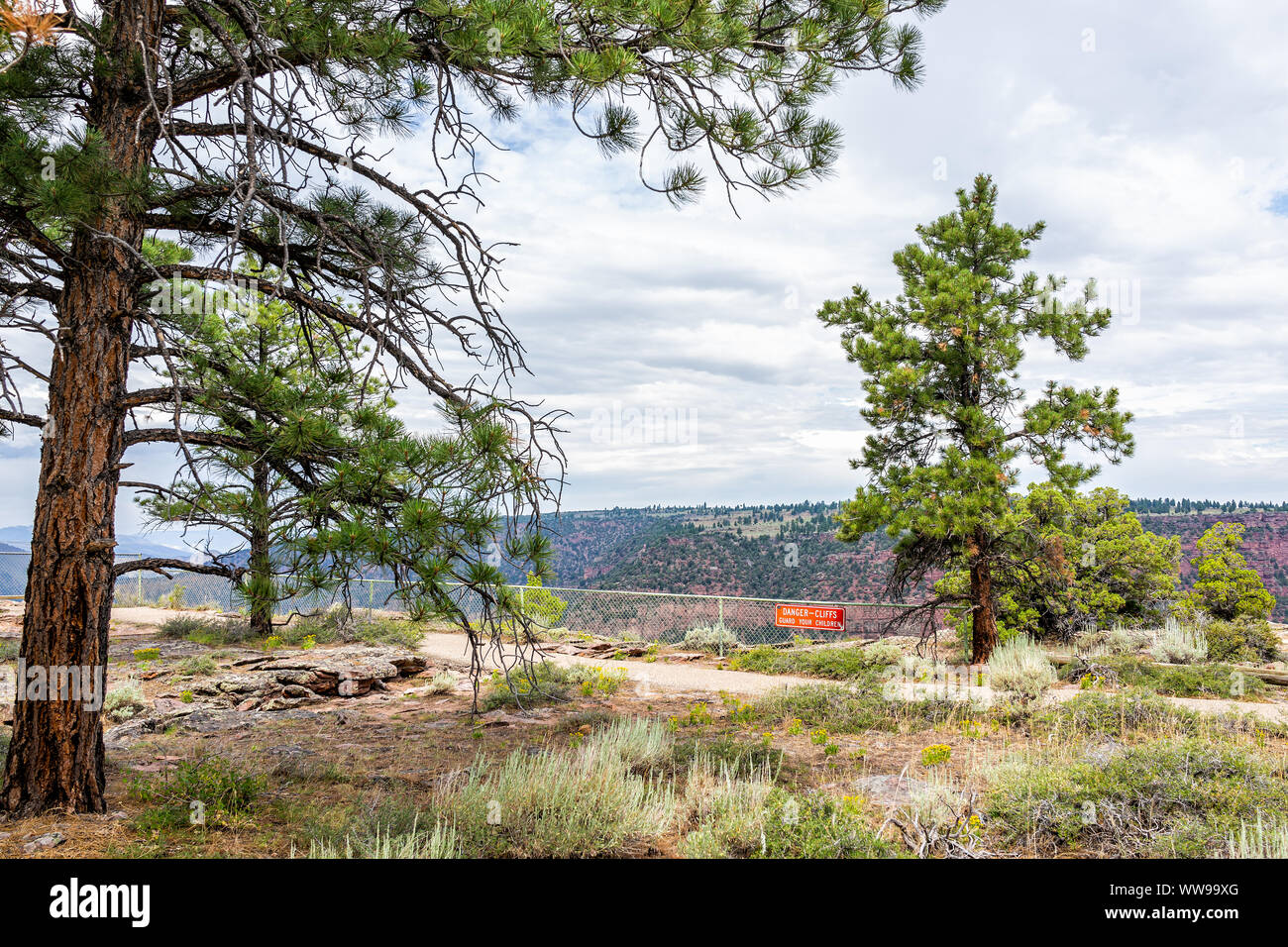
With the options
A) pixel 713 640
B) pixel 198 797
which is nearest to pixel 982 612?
pixel 713 640

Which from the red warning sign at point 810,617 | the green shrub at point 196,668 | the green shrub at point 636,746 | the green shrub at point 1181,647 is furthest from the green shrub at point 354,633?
the green shrub at point 1181,647

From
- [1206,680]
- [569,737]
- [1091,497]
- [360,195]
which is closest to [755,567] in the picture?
[1091,497]

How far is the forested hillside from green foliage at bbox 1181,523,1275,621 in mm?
8212

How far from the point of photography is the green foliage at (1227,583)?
12.0m

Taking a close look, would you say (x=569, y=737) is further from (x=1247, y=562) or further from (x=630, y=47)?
(x=1247, y=562)

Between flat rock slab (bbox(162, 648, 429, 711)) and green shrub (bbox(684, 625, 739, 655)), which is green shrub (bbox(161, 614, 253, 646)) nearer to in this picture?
flat rock slab (bbox(162, 648, 429, 711))

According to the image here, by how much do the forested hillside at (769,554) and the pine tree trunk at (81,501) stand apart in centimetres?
1690

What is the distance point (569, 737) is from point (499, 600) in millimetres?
3240

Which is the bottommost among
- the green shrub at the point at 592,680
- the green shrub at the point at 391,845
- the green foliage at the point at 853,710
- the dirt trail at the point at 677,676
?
the dirt trail at the point at 677,676

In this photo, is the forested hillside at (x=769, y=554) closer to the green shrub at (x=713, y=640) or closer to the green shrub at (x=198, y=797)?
the green shrub at (x=713, y=640)

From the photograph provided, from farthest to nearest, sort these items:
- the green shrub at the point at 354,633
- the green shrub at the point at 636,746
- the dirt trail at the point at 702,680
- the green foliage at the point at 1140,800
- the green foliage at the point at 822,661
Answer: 1. the green shrub at the point at 354,633
2. the green foliage at the point at 822,661
3. the dirt trail at the point at 702,680
4. the green shrub at the point at 636,746
5. the green foliage at the point at 1140,800

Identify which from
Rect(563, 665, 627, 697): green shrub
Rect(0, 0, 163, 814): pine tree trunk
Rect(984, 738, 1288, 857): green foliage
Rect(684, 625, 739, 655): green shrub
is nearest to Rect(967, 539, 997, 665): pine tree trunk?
Rect(684, 625, 739, 655): green shrub

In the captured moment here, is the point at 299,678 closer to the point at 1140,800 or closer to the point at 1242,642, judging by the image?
the point at 1140,800

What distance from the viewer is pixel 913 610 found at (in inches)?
439
